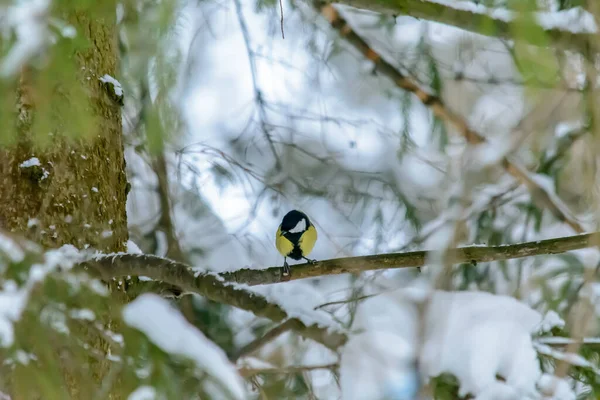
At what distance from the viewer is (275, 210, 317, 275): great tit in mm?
2473

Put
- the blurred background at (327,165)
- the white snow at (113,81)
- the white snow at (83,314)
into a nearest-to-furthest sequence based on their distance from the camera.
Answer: the white snow at (83,314) → the white snow at (113,81) → the blurred background at (327,165)

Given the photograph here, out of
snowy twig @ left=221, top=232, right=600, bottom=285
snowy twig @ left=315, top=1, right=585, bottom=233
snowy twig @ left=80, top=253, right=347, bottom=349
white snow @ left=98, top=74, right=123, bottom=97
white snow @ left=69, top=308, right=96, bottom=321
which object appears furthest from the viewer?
snowy twig @ left=315, top=1, right=585, bottom=233

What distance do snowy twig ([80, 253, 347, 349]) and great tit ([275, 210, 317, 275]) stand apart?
0.95 metres

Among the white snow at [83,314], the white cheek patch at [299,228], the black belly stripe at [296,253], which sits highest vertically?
the white cheek patch at [299,228]

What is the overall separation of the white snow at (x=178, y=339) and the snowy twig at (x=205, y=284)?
439 mm

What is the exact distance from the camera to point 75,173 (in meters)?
1.61

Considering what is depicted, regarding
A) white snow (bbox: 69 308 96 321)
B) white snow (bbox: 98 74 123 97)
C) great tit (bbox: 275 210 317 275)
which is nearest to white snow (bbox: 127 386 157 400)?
white snow (bbox: 69 308 96 321)

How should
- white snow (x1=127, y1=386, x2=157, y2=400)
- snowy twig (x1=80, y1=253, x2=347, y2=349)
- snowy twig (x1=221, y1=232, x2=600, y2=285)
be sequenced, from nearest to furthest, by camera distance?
1. white snow (x1=127, y1=386, x2=157, y2=400)
2. snowy twig (x1=80, y1=253, x2=347, y2=349)
3. snowy twig (x1=221, y1=232, x2=600, y2=285)

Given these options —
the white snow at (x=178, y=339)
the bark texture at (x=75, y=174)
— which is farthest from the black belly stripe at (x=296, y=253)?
the white snow at (x=178, y=339)

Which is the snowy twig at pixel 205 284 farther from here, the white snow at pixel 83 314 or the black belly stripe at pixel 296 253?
the black belly stripe at pixel 296 253

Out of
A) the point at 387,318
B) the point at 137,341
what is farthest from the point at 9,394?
the point at 387,318

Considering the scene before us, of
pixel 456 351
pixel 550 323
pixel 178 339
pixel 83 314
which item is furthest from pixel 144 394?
pixel 550 323

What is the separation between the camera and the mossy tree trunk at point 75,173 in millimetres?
1480

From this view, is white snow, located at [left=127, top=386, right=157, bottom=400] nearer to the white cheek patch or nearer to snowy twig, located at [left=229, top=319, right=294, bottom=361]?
snowy twig, located at [left=229, top=319, right=294, bottom=361]
